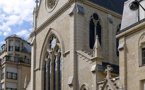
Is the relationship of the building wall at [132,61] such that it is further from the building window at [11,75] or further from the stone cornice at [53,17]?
A: the building window at [11,75]

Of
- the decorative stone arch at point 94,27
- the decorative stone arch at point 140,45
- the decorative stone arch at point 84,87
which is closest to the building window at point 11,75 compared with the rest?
the decorative stone arch at point 94,27

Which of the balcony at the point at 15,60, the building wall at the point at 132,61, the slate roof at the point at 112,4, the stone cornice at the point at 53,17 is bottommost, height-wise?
the building wall at the point at 132,61

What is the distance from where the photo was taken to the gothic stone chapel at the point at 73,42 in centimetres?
4262

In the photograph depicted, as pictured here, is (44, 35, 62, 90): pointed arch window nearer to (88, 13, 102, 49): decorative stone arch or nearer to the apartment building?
(88, 13, 102, 49): decorative stone arch

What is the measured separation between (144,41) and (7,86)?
4028 centimetres

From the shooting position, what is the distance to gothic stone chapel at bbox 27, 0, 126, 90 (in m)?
42.6

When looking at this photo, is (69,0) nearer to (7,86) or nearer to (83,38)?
(83,38)

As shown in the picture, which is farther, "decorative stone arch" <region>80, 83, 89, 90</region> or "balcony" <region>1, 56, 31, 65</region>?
"balcony" <region>1, 56, 31, 65</region>

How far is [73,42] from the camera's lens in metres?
44.8

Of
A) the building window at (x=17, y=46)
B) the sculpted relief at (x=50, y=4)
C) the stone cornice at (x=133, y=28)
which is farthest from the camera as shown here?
the building window at (x=17, y=46)

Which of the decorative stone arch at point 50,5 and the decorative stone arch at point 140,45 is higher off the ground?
the decorative stone arch at point 50,5

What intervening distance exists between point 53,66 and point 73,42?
6.16 m

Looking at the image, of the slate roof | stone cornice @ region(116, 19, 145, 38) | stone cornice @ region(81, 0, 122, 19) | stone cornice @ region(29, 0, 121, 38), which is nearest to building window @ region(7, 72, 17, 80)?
stone cornice @ region(29, 0, 121, 38)

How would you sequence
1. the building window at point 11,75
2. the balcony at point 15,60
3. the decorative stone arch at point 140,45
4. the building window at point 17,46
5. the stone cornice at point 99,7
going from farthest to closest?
the building window at point 17,46 < the balcony at point 15,60 < the building window at point 11,75 < the stone cornice at point 99,7 < the decorative stone arch at point 140,45
